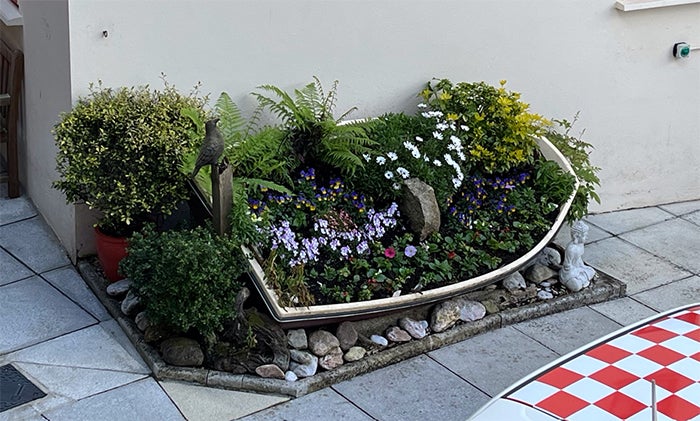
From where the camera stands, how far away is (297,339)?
6.19m

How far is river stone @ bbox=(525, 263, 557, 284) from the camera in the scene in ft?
23.8

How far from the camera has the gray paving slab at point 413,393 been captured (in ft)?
19.2

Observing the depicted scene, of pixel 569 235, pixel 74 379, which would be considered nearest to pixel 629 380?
pixel 74 379

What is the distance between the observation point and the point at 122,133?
6.25m

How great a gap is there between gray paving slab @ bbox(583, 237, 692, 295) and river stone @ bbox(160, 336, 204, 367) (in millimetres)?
3278

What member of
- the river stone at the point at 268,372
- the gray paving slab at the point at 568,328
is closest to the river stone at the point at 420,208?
the gray paving slab at the point at 568,328

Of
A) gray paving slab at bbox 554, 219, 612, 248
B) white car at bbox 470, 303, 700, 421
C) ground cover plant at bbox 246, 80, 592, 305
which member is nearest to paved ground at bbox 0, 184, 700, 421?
gray paving slab at bbox 554, 219, 612, 248

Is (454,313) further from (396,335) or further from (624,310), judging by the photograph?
(624,310)

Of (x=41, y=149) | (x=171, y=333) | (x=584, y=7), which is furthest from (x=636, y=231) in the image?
(x=41, y=149)

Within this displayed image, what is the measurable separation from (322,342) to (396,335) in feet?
1.74

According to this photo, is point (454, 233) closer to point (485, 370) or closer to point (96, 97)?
point (485, 370)

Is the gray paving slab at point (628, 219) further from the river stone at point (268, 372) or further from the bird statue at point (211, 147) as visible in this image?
the bird statue at point (211, 147)

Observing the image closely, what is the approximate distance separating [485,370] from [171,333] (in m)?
1.96

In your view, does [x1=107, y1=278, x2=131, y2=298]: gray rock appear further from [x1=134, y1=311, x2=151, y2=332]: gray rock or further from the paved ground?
[x1=134, y1=311, x2=151, y2=332]: gray rock
